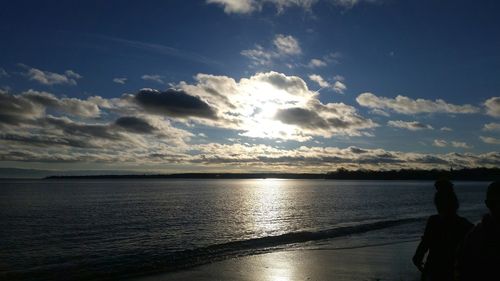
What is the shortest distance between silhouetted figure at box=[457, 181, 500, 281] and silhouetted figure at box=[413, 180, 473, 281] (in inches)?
48.2

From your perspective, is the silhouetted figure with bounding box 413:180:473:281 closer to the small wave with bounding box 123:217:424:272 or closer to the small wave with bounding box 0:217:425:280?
the small wave with bounding box 0:217:425:280

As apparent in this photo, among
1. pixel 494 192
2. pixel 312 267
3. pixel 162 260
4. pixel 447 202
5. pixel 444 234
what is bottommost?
pixel 162 260

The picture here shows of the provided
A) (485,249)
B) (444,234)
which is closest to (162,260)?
(444,234)

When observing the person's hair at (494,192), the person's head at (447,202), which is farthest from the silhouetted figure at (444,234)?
the person's hair at (494,192)

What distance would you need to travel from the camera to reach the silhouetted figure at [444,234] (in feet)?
17.3

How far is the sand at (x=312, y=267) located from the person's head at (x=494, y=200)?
11.3 meters

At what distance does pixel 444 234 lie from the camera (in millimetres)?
5320

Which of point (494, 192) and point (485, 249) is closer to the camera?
point (485, 249)

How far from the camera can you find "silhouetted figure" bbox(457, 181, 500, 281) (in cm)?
386

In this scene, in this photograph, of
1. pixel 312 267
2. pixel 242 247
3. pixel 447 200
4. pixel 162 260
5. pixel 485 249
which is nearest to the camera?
pixel 485 249

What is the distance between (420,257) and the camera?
558 centimetres

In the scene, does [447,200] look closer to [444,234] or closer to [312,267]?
[444,234]

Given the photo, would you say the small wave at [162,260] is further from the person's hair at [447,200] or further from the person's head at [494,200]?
the person's head at [494,200]

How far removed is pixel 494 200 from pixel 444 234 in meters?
1.48
